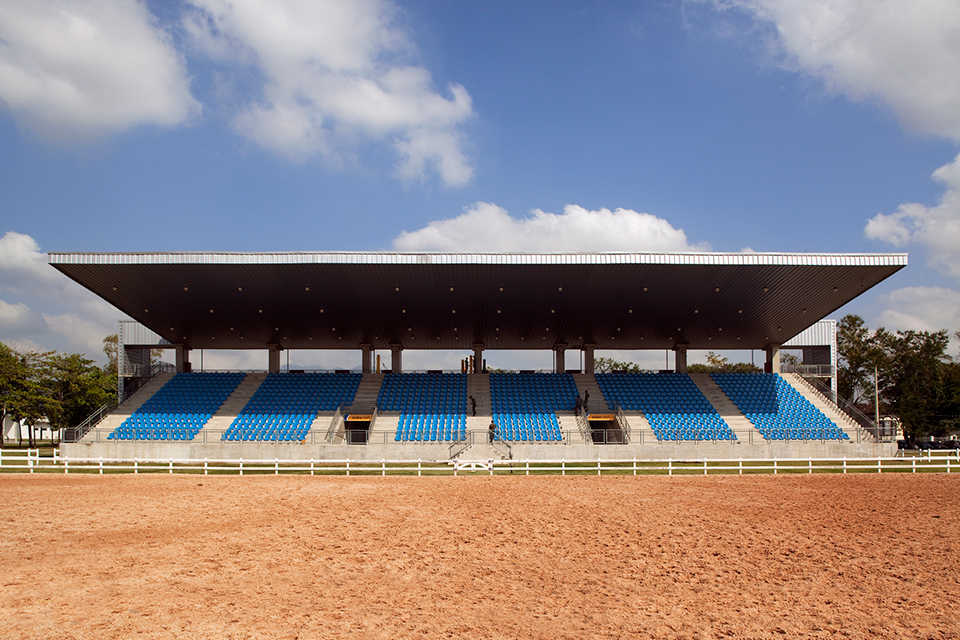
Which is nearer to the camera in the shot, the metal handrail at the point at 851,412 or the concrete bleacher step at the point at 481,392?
the metal handrail at the point at 851,412

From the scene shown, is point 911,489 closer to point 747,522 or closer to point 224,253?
point 747,522

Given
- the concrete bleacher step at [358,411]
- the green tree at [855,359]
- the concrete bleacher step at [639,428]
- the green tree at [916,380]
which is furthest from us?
the green tree at [855,359]

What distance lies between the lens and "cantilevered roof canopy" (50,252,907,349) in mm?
31750

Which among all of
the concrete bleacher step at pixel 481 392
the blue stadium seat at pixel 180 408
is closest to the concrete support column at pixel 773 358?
the concrete bleacher step at pixel 481 392

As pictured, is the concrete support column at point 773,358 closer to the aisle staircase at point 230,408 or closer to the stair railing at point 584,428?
the stair railing at point 584,428

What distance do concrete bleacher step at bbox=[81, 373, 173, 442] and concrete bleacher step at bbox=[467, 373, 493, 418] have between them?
77.5 ft

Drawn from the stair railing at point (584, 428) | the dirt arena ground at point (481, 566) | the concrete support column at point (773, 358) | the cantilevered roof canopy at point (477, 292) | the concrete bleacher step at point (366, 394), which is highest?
the cantilevered roof canopy at point (477, 292)

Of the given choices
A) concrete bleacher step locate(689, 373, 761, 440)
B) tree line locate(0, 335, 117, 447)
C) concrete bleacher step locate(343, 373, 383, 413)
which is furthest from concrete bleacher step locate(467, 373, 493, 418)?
tree line locate(0, 335, 117, 447)

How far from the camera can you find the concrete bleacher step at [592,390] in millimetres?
44088

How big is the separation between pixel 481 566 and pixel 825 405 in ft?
139

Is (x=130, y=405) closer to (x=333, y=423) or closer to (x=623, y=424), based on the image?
(x=333, y=423)

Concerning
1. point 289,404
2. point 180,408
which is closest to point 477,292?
point 289,404

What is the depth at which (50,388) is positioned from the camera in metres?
53.7

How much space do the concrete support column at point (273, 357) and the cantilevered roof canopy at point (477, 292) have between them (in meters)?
3.98
